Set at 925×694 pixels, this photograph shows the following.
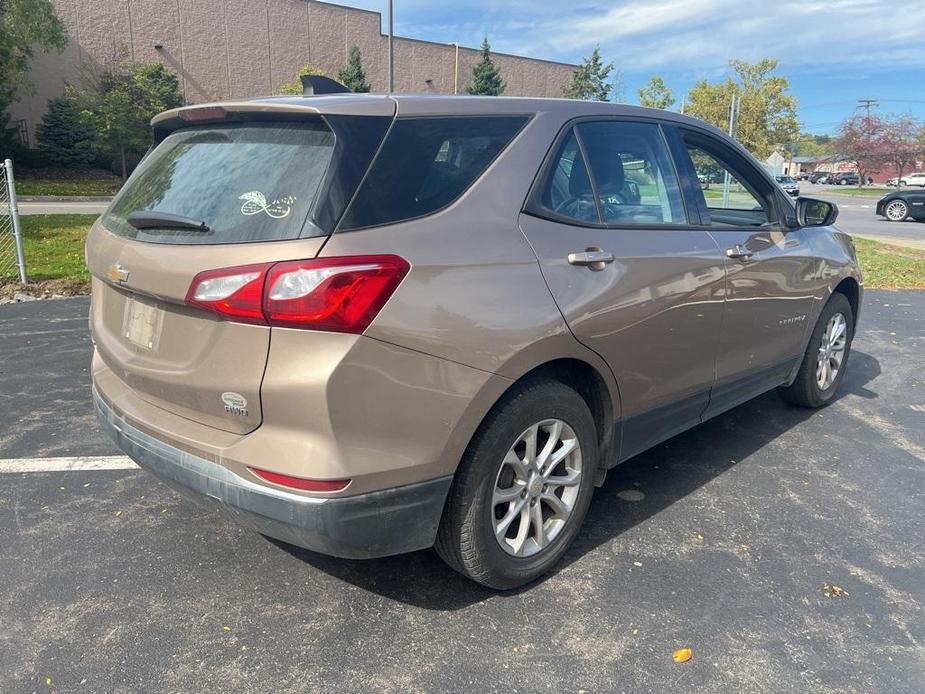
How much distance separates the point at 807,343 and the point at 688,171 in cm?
168

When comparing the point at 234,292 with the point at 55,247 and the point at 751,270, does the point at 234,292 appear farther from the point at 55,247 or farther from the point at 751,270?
the point at 55,247

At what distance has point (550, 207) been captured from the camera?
268cm

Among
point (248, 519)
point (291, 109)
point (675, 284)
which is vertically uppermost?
point (291, 109)

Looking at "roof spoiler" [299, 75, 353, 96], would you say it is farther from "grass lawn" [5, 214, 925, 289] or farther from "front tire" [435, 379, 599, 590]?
"grass lawn" [5, 214, 925, 289]

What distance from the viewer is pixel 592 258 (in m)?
2.73

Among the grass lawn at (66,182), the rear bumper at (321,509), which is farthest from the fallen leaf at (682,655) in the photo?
the grass lawn at (66,182)

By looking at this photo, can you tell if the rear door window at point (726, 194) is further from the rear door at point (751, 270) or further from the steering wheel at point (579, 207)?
the steering wheel at point (579, 207)

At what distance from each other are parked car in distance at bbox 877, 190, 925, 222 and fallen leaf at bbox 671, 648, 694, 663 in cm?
2634

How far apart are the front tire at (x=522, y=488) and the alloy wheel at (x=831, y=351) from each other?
Result: 8.36ft

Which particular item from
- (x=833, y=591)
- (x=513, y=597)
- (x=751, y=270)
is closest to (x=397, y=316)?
(x=513, y=597)

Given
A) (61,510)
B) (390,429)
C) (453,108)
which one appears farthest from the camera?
(61,510)

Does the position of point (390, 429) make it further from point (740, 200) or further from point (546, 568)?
point (740, 200)

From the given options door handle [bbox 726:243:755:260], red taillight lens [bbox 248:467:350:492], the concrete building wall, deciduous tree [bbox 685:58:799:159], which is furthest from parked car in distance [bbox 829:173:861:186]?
red taillight lens [bbox 248:467:350:492]

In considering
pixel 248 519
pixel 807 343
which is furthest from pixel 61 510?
pixel 807 343
